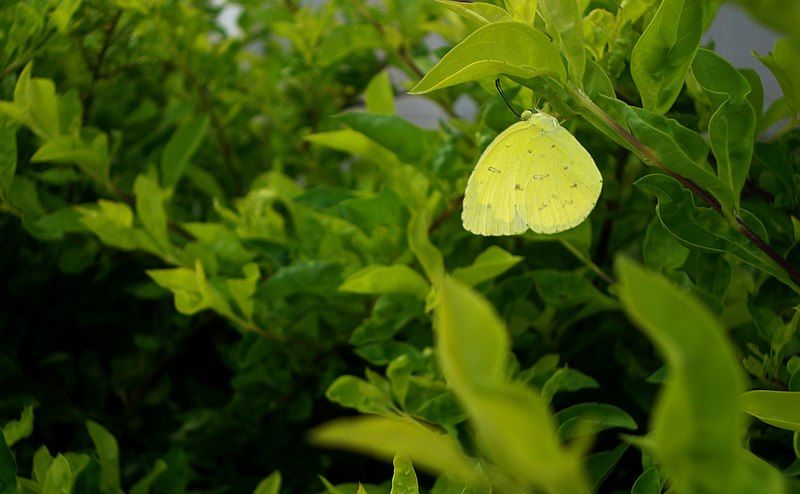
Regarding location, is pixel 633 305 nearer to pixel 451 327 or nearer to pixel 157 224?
pixel 451 327

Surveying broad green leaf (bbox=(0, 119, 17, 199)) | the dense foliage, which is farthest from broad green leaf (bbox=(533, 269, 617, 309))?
broad green leaf (bbox=(0, 119, 17, 199))

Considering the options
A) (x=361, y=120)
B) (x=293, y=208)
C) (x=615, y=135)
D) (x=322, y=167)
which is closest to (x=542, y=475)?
(x=615, y=135)

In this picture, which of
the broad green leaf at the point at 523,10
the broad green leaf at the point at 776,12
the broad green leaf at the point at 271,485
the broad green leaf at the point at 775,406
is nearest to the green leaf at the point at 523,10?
the broad green leaf at the point at 523,10

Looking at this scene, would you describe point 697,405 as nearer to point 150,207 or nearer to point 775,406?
point 775,406

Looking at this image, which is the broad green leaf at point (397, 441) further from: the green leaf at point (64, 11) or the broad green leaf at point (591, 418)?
the green leaf at point (64, 11)

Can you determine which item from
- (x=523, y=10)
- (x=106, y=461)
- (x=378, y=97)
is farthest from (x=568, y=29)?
(x=106, y=461)

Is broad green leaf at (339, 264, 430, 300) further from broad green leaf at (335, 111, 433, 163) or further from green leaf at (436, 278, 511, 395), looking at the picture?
green leaf at (436, 278, 511, 395)

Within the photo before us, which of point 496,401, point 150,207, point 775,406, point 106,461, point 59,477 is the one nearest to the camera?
point 496,401
